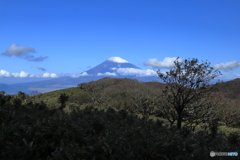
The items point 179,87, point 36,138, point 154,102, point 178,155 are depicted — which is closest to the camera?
point 178,155

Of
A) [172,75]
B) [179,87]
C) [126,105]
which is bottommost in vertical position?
[126,105]

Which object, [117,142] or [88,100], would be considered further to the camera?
[88,100]

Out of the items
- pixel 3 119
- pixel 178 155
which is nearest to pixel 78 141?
pixel 178 155

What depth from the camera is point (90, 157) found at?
403 centimetres

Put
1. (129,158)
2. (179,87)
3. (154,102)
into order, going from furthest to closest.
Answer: (154,102), (179,87), (129,158)

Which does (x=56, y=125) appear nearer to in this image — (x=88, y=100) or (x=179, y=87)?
(x=179, y=87)

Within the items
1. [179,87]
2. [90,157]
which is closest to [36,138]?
[90,157]

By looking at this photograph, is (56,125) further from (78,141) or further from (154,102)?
(154,102)

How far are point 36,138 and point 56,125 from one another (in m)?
0.75

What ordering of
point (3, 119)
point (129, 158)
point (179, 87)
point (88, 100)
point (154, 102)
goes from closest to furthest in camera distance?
point (129, 158)
point (3, 119)
point (179, 87)
point (154, 102)
point (88, 100)

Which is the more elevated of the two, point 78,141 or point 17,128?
point 17,128

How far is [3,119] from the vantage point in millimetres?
6965

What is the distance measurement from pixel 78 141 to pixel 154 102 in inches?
641

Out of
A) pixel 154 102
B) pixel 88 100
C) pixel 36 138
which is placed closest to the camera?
pixel 36 138
